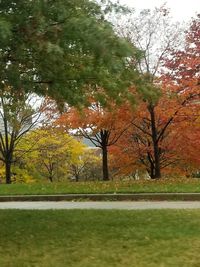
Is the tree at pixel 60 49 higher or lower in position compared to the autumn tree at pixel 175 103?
lower

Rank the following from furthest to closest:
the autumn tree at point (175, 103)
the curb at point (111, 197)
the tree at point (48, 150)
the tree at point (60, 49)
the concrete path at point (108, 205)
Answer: the tree at point (48, 150), the autumn tree at point (175, 103), the curb at point (111, 197), the concrete path at point (108, 205), the tree at point (60, 49)

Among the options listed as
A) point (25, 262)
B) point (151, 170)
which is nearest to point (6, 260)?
point (25, 262)

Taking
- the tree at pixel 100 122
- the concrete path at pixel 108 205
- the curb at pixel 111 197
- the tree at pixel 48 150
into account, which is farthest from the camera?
the tree at pixel 48 150

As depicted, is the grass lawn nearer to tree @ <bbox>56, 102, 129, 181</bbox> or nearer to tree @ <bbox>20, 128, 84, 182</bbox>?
tree @ <bbox>56, 102, 129, 181</bbox>

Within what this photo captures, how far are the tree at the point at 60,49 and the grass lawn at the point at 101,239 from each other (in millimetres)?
2529

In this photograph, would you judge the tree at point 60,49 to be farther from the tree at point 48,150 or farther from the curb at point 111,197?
the tree at point 48,150

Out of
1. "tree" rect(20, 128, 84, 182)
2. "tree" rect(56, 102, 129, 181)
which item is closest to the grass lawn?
"tree" rect(56, 102, 129, 181)

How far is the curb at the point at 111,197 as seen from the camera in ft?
45.9

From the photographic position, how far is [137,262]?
20.1 ft

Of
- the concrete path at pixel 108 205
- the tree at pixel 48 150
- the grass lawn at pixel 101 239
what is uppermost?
the tree at pixel 48 150

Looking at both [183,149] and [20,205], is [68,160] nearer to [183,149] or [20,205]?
[183,149]

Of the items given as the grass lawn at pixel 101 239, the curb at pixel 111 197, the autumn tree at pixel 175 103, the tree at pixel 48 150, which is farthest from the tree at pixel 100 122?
the grass lawn at pixel 101 239

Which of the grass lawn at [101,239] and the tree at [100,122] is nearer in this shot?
the grass lawn at [101,239]

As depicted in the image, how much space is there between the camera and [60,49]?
6.20m
